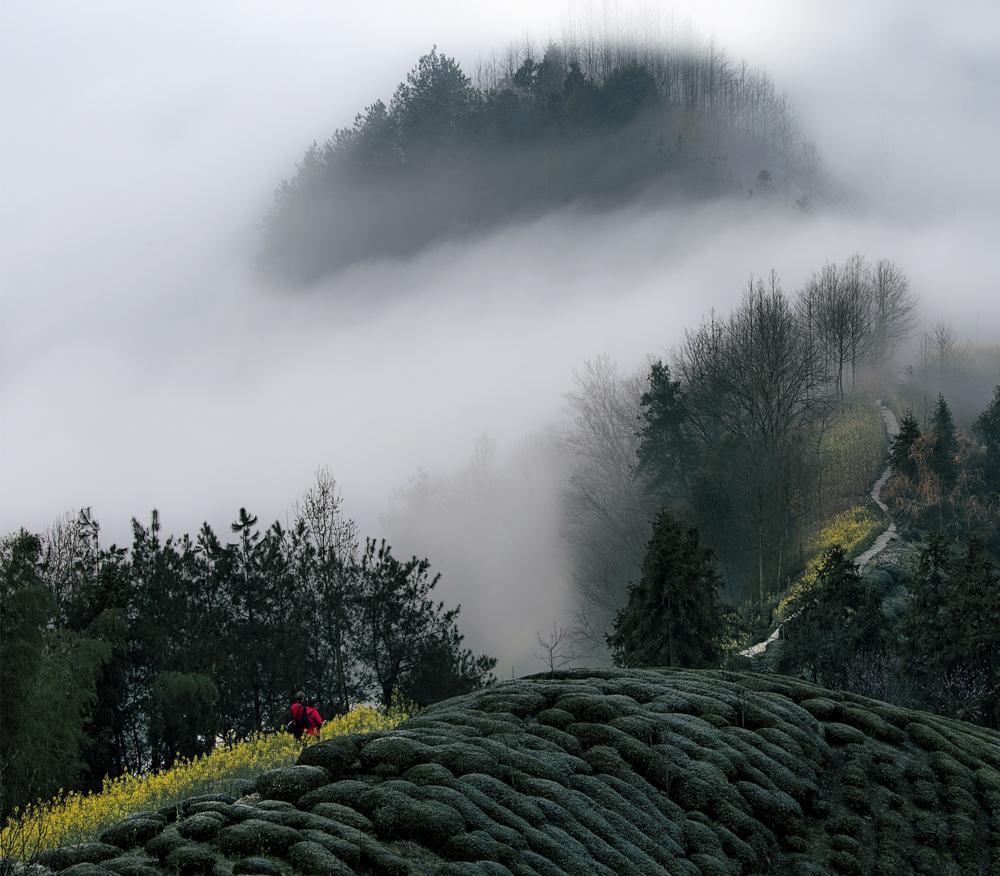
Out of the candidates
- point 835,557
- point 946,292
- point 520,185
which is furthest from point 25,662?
point 520,185

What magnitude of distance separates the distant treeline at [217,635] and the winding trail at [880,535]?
13090 millimetres

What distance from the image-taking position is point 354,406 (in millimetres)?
125125

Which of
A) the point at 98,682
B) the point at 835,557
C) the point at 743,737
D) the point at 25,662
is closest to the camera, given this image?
the point at 743,737

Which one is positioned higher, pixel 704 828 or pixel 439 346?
pixel 439 346

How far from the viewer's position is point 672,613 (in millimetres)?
35875

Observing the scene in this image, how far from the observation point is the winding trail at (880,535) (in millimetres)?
47625

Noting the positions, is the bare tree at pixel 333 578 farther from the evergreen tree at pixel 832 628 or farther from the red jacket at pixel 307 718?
the red jacket at pixel 307 718

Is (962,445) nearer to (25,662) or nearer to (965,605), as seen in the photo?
(965,605)

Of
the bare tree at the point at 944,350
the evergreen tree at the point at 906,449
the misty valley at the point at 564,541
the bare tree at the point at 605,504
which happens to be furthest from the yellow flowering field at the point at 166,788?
the bare tree at the point at 944,350

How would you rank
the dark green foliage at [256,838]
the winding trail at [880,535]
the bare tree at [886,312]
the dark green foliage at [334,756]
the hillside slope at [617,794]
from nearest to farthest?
the dark green foliage at [256,838], the hillside slope at [617,794], the dark green foliage at [334,756], the winding trail at [880,535], the bare tree at [886,312]

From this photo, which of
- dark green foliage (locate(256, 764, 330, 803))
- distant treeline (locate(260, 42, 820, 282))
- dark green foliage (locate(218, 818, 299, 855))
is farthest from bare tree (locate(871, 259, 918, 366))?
dark green foliage (locate(218, 818, 299, 855))

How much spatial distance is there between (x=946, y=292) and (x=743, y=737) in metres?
92.6

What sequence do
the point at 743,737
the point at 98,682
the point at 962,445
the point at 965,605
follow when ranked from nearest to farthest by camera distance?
the point at 743,737 → the point at 965,605 → the point at 98,682 → the point at 962,445

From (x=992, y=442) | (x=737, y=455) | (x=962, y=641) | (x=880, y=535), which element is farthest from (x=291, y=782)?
(x=992, y=442)
